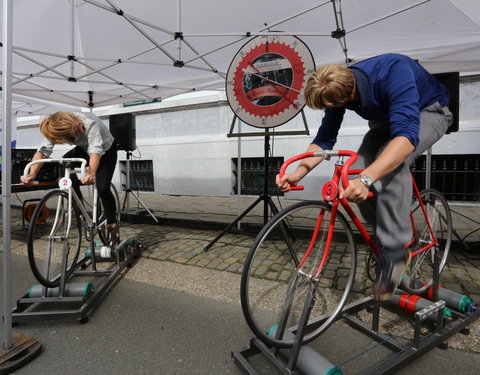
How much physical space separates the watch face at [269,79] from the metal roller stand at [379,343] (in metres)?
2.06

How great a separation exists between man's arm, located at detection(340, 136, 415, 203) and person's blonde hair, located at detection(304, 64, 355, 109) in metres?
0.34

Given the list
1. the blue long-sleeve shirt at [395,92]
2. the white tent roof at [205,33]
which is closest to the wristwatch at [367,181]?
the blue long-sleeve shirt at [395,92]

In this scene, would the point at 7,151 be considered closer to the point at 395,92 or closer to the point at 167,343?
the point at 167,343

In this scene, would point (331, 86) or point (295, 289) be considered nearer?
point (331, 86)

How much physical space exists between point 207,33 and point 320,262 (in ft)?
11.1

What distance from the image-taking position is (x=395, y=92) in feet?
4.68

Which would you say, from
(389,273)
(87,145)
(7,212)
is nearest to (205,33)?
(87,145)

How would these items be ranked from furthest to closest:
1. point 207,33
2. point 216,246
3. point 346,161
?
point 216,246, point 207,33, point 346,161

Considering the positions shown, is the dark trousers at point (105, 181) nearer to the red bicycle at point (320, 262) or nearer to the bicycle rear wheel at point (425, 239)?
the red bicycle at point (320, 262)

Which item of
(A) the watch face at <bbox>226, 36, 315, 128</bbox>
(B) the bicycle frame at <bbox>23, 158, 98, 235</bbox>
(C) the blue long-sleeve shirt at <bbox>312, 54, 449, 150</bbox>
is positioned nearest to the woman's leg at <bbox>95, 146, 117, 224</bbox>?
(B) the bicycle frame at <bbox>23, 158, 98, 235</bbox>

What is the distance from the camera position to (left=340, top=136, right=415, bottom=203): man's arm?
126 centimetres

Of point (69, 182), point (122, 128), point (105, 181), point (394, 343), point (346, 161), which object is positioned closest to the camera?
point (346, 161)

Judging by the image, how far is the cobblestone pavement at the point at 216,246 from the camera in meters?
2.67

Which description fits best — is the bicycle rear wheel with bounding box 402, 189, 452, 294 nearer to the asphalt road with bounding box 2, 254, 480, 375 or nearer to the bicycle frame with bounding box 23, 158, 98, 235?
the asphalt road with bounding box 2, 254, 480, 375
